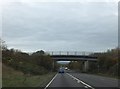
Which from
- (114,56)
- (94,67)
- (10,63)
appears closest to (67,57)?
(94,67)

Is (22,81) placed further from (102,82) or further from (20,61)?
(20,61)

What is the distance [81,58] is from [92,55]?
443 cm

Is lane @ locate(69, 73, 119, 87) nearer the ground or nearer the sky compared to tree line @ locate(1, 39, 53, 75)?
nearer the ground

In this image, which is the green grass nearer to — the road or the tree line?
the road

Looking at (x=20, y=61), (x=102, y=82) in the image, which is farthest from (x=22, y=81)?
(x=20, y=61)

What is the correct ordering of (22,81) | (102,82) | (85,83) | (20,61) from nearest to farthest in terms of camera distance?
(22,81)
(85,83)
(102,82)
(20,61)

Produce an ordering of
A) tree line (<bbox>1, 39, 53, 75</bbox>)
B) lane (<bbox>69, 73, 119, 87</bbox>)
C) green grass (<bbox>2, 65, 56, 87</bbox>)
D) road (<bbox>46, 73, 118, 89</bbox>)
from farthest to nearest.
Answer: tree line (<bbox>1, 39, 53, 75</bbox>) → lane (<bbox>69, 73, 119, 87</bbox>) → green grass (<bbox>2, 65, 56, 87</bbox>) → road (<bbox>46, 73, 118, 89</bbox>)

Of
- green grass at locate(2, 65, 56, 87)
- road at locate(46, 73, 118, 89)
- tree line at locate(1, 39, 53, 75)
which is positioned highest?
tree line at locate(1, 39, 53, 75)

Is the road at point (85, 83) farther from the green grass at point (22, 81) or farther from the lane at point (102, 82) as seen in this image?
the green grass at point (22, 81)

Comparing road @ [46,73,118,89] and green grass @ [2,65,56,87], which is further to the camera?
green grass @ [2,65,56,87]

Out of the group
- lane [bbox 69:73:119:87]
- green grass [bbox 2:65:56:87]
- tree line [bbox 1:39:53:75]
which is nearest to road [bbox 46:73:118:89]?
lane [bbox 69:73:119:87]

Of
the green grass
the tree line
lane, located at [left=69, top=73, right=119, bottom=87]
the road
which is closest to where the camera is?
the road

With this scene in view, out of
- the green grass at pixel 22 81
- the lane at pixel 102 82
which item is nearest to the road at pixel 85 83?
the lane at pixel 102 82

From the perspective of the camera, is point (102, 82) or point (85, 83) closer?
point (85, 83)
